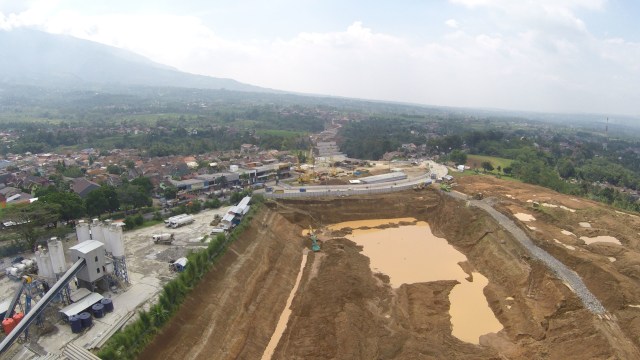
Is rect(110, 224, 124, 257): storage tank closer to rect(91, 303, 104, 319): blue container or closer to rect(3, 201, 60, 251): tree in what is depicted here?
rect(91, 303, 104, 319): blue container

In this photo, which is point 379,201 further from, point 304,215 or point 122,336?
point 122,336

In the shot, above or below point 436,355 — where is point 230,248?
above

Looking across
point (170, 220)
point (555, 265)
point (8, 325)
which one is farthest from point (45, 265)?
point (555, 265)

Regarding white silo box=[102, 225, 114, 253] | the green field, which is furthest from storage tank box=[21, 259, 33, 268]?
the green field

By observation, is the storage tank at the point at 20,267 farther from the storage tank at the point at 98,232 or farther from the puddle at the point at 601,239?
the puddle at the point at 601,239

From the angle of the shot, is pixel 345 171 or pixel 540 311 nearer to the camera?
pixel 540 311

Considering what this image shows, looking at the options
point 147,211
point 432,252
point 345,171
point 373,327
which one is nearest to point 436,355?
point 373,327

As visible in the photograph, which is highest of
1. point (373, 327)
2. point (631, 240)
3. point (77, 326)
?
point (631, 240)
